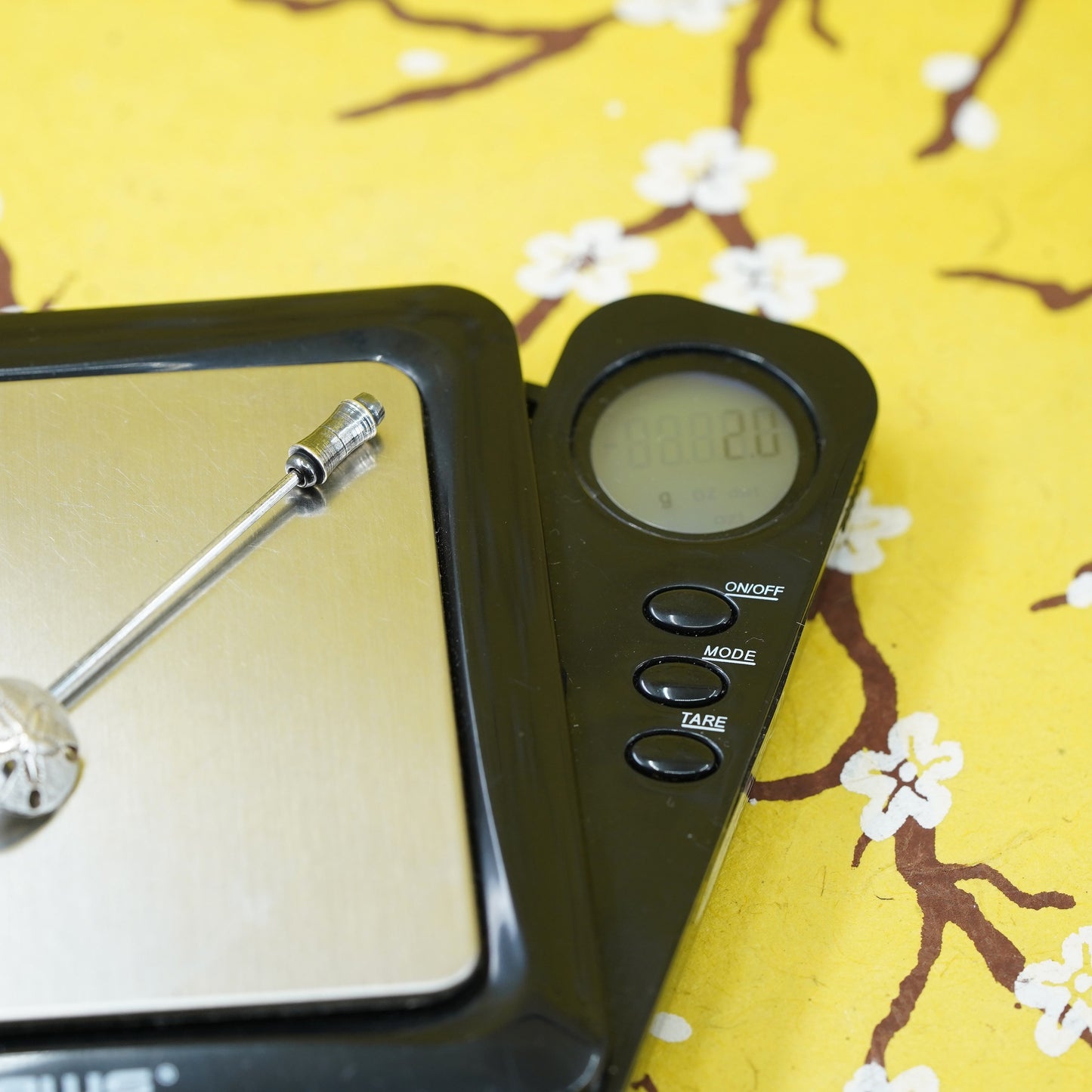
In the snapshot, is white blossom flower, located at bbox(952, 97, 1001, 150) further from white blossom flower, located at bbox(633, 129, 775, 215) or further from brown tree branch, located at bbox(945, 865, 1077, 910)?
brown tree branch, located at bbox(945, 865, 1077, 910)

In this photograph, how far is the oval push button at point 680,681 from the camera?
1.55ft

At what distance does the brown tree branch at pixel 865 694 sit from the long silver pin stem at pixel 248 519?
0.20 m

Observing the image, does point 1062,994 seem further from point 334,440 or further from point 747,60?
point 747,60

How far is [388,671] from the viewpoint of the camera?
0.44 m

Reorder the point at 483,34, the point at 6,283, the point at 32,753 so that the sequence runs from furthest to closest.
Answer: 1. the point at 483,34
2. the point at 6,283
3. the point at 32,753

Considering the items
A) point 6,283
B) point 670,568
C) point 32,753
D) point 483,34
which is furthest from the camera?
point 483,34

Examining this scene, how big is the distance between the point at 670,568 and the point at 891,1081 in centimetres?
19

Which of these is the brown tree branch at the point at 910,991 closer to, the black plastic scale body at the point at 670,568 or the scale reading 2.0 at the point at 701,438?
the black plastic scale body at the point at 670,568

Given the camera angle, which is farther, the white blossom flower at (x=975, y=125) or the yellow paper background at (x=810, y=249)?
the white blossom flower at (x=975, y=125)

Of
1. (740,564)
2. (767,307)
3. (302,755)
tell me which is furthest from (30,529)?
(767,307)

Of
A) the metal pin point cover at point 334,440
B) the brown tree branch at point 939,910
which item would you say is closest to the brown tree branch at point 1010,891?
the brown tree branch at point 939,910

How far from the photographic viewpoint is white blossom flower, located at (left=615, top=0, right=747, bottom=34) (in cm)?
77

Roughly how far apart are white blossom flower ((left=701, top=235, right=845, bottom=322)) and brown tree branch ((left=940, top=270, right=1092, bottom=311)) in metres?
0.06

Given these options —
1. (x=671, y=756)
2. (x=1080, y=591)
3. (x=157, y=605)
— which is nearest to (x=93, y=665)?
(x=157, y=605)
